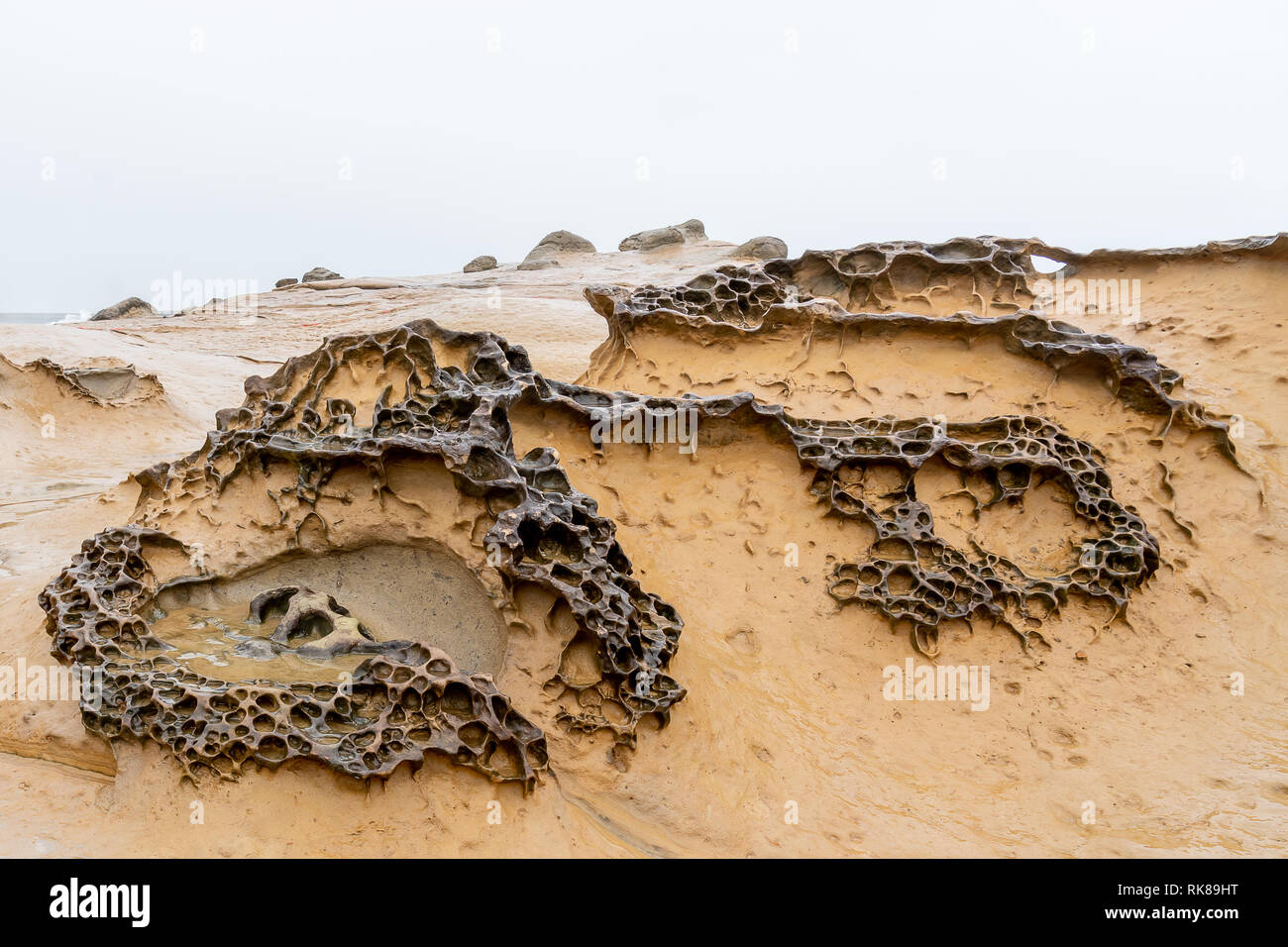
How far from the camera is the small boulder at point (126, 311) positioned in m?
16.1

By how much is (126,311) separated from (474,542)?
589 inches

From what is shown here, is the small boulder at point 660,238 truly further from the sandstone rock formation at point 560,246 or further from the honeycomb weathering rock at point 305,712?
the honeycomb weathering rock at point 305,712

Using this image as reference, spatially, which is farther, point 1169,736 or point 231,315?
point 231,315

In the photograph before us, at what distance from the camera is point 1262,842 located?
375 cm

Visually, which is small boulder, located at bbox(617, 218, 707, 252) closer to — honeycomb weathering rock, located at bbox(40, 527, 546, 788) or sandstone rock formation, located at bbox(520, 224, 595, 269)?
sandstone rock formation, located at bbox(520, 224, 595, 269)

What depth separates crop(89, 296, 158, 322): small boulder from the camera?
1614 cm

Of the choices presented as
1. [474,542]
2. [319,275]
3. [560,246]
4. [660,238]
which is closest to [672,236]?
[660,238]

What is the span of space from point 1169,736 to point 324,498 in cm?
424

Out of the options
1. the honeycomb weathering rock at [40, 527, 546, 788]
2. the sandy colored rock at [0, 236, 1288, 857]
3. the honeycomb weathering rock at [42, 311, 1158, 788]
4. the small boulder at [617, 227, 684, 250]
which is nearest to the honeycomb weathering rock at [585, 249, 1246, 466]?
the sandy colored rock at [0, 236, 1288, 857]

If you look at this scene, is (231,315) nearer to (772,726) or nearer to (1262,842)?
(772,726)

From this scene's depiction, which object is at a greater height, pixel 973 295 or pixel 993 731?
pixel 973 295

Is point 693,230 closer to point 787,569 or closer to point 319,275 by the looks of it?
point 319,275

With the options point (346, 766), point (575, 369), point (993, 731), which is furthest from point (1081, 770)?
point (575, 369)

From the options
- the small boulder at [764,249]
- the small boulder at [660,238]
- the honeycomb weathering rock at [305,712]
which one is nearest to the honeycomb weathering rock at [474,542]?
the honeycomb weathering rock at [305,712]
